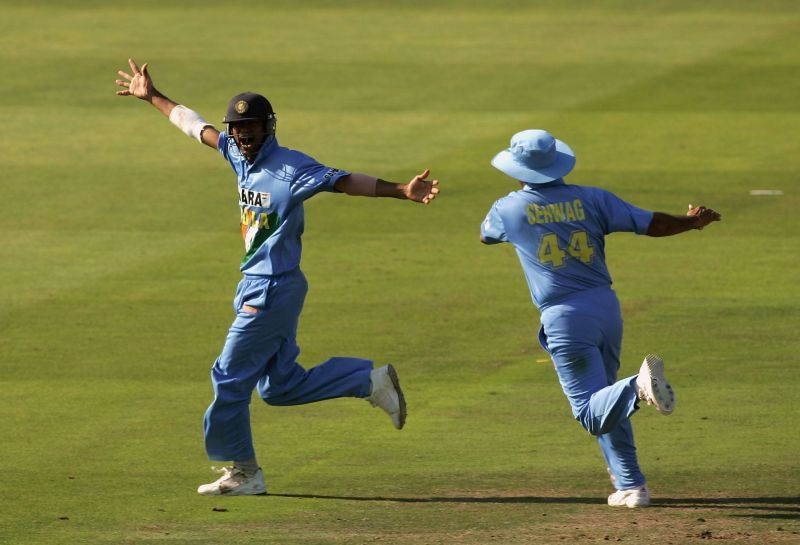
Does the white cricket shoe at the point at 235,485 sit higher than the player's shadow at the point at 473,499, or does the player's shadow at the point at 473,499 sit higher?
the white cricket shoe at the point at 235,485

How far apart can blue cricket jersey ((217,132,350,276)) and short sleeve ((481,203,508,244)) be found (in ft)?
2.74

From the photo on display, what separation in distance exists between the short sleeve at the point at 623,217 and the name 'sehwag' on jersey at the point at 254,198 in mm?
1795

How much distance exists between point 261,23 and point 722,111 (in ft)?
31.2

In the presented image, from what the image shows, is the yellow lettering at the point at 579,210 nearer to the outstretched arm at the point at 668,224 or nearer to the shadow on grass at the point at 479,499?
the outstretched arm at the point at 668,224

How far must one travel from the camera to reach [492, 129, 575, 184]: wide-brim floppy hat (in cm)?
920

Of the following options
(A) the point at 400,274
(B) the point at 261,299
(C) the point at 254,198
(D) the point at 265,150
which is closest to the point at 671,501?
(B) the point at 261,299


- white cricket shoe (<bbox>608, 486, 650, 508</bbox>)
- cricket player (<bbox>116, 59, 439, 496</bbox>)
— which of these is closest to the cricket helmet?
cricket player (<bbox>116, 59, 439, 496</bbox>)

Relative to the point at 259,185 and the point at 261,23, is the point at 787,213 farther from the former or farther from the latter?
the point at 261,23

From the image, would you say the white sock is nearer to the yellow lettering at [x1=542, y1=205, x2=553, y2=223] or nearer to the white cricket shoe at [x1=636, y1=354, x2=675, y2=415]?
the yellow lettering at [x1=542, y1=205, x2=553, y2=223]

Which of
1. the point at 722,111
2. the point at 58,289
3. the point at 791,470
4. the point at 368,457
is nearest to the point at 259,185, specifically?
the point at 368,457

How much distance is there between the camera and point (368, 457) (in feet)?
34.1

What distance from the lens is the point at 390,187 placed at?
9.29 meters

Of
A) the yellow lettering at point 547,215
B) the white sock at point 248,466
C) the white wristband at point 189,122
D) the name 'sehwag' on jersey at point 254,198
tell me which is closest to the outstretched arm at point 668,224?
the yellow lettering at point 547,215

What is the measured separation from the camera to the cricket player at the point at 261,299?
9.56m
